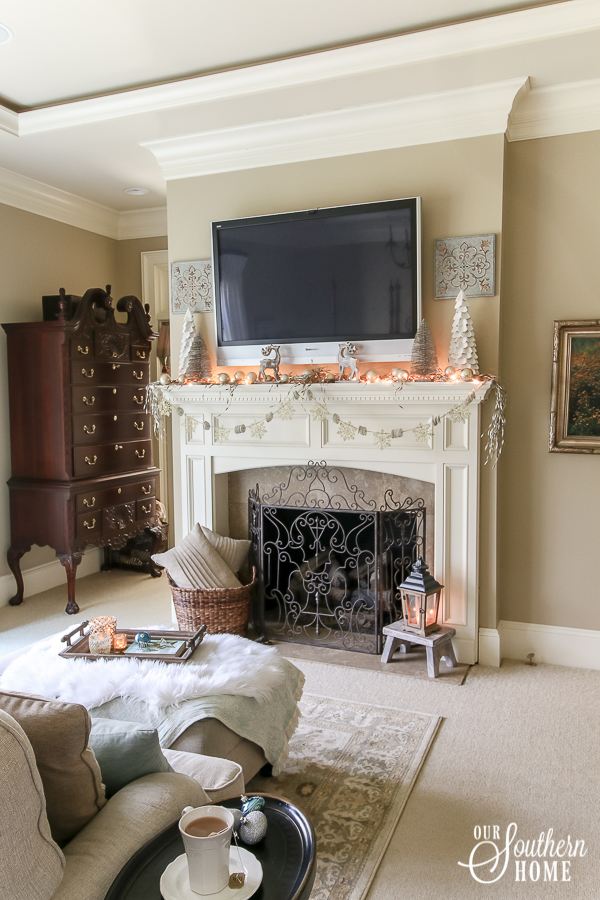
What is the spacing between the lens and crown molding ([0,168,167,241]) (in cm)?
439

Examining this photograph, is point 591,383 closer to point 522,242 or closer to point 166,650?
point 522,242

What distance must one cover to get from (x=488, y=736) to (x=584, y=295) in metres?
2.09

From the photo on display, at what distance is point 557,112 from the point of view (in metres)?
3.23

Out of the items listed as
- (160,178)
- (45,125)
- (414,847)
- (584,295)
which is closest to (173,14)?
(45,125)

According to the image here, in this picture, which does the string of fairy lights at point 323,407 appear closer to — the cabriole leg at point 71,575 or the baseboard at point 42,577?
the cabriole leg at point 71,575

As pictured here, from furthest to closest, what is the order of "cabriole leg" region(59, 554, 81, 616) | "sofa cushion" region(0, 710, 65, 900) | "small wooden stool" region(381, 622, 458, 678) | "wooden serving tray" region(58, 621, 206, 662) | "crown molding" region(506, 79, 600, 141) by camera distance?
"cabriole leg" region(59, 554, 81, 616)
"small wooden stool" region(381, 622, 458, 678)
"crown molding" region(506, 79, 600, 141)
"wooden serving tray" region(58, 621, 206, 662)
"sofa cushion" region(0, 710, 65, 900)

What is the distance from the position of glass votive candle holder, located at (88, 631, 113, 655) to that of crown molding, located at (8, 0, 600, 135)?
244cm

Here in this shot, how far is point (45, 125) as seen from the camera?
140 inches

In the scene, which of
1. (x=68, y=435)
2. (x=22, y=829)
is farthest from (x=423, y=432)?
(x=22, y=829)

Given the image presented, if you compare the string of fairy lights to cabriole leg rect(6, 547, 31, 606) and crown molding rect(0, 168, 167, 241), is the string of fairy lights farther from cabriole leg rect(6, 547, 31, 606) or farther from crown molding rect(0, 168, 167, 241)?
crown molding rect(0, 168, 167, 241)

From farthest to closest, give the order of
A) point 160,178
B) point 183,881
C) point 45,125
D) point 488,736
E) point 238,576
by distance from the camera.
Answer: point 160,178, point 238,576, point 45,125, point 488,736, point 183,881

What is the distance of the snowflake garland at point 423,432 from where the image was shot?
344 centimetres

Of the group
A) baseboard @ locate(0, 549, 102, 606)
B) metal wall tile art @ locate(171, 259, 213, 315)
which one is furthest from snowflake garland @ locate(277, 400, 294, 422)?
baseboard @ locate(0, 549, 102, 606)

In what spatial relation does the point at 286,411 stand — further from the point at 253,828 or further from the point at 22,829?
the point at 22,829
